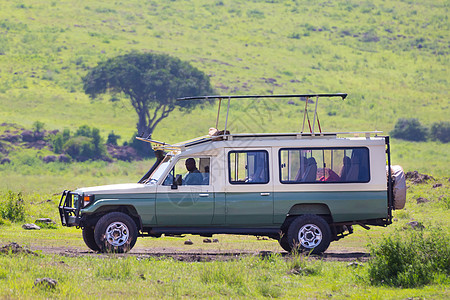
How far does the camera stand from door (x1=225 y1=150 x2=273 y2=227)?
43.5 ft

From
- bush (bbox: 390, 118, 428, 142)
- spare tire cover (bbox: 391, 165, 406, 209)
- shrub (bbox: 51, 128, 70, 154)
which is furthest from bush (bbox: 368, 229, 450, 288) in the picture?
bush (bbox: 390, 118, 428, 142)

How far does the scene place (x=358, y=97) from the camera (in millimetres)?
77438

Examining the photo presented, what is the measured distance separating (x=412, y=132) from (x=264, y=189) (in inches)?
2263

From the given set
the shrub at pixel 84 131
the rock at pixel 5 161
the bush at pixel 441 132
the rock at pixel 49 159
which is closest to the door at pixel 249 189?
the rock at pixel 5 161

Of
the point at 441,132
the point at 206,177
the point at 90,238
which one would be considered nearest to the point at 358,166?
the point at 206,177

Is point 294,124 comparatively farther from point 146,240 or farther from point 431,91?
point 146,240

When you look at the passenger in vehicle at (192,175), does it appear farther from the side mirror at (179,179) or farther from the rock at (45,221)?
the rock at (45,221)

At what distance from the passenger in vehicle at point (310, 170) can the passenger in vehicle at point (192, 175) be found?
1928 millimetres

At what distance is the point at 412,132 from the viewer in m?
68.2

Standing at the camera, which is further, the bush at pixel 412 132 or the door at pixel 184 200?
the bush at pixel 412 132

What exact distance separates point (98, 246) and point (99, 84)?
178 feet

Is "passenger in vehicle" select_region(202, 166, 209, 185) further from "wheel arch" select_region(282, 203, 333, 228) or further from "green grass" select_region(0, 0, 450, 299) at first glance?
"green grass" select_region(0, 0, 450, 299)

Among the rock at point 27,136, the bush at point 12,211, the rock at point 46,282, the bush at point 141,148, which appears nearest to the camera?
the rock at point 46,282

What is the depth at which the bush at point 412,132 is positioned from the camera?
68.0 m
